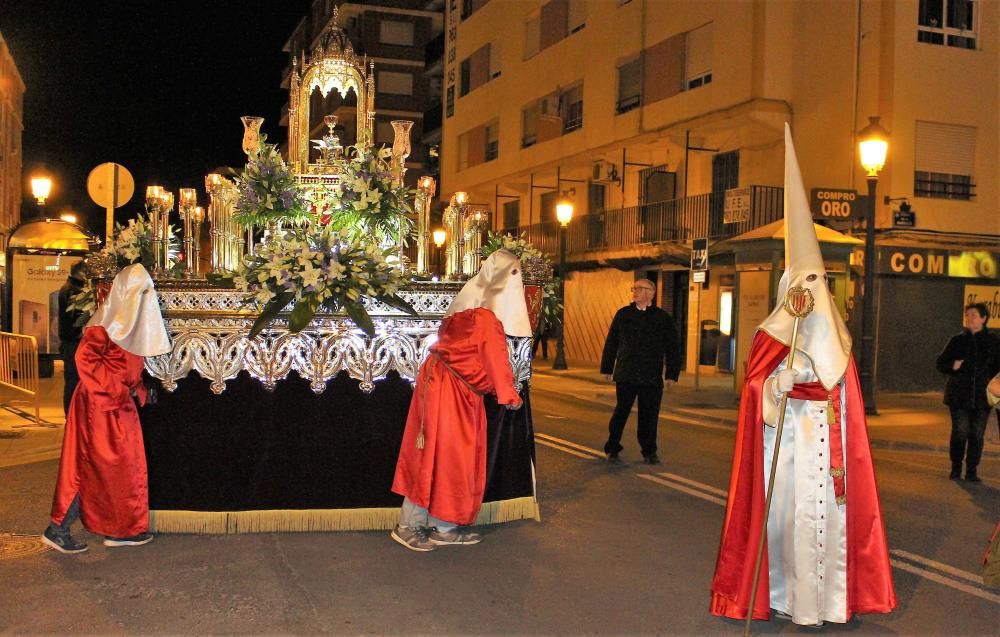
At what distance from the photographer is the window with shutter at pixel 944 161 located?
1942 cm

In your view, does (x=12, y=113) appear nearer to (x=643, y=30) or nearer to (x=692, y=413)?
(x=643, y=30)

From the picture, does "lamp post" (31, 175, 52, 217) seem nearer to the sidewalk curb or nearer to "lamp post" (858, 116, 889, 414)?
the sidewalk curb

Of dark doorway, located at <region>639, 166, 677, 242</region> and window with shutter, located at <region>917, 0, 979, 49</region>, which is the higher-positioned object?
window with shutter, located at <region>917, 0, 979, 49</region>

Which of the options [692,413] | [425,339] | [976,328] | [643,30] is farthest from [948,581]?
[643,30]

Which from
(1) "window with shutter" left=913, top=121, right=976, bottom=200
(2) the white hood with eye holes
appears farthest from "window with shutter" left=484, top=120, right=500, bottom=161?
(2) the white hood with eye holes

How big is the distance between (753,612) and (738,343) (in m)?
14.4

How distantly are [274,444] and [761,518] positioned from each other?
347 cm

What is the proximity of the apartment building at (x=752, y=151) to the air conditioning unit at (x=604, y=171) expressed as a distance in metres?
0.09

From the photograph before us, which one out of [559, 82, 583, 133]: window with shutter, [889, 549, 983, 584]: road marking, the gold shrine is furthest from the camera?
[559, 82, 583, 133]: window with shutter

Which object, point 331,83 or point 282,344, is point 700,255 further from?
point 282,344

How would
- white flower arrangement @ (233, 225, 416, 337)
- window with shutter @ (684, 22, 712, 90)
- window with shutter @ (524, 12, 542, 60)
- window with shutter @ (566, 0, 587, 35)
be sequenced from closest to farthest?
white flower arrangement @ (233, 225, 416, 337), window with shutter @ (684, 22, 712, 90), window with shutter @ (566, 0, 587, 35), window with shutter @ (524, 12, 542, 60)

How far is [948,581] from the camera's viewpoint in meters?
5.96

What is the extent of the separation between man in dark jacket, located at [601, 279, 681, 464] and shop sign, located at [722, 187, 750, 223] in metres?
11.9

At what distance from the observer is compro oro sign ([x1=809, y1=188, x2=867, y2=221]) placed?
55.7 feet
